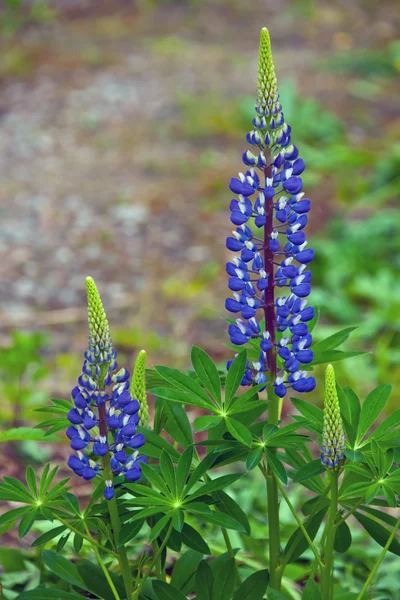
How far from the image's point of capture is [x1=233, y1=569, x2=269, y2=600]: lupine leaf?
1.71 meters

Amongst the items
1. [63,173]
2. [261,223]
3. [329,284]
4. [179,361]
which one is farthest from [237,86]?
[261,223]

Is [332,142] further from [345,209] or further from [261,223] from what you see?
[261,223]

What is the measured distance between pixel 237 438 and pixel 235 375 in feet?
0.51

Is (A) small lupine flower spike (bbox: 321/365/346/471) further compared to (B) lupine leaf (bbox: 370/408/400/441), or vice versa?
(B) lupine leaf (bbox: 370/408/400/441)

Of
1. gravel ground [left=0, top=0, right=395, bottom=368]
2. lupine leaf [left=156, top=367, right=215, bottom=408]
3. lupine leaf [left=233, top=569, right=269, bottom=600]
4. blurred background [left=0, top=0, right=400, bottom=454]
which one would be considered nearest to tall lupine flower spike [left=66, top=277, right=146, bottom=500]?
lupine leaf [left=156, top=367, right=215, bottom=408]

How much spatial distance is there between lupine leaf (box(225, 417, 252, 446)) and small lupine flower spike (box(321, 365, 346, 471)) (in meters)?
0.15

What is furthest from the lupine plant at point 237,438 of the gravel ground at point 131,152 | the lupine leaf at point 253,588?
the gravel ground at point 131,152

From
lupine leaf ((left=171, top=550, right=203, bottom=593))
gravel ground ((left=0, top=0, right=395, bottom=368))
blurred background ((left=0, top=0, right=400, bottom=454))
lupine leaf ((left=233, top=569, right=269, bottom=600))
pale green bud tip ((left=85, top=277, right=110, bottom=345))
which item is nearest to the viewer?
pale green bud tip ((left=85, top=277, right=110, bottom=345))

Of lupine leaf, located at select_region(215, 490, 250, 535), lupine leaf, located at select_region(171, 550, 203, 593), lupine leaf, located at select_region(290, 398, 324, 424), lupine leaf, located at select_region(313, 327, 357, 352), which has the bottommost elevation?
lupine leaf, located at select_region(171, 550, 203, 593)

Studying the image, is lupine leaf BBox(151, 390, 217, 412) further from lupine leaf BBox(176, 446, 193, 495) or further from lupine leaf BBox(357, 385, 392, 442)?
lupine leaf BBox(357, 385, 392, 442)

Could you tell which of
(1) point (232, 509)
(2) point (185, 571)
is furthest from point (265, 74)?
(2) point (185, 571)

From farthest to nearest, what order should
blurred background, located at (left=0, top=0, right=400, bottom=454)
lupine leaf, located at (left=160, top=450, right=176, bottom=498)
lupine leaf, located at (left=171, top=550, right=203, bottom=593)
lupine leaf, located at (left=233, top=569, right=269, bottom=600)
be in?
blurred background, located at (left=0, top=0, right=400, bottom=454), lupine leaf, located at (left=171, top=550, right=203, bottom=593), lupine leaf, located at (left=233, top=569, right=269, bottom=600), lupine leaf, located at (left=160, top=450, right=176, bottom=498)

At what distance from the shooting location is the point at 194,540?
167 centimetres

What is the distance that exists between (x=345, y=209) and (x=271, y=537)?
11.9 feet
